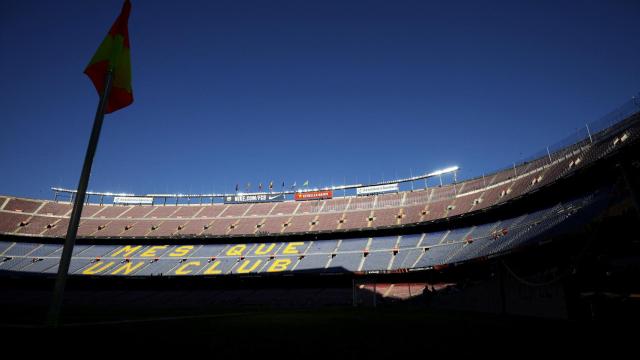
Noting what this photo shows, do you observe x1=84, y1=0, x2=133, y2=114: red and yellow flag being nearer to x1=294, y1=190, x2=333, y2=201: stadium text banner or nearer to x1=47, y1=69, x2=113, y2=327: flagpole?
x1=47, y1=69, x2=113, y2=327: flagpole

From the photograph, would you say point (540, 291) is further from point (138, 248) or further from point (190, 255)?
point (138, 248)

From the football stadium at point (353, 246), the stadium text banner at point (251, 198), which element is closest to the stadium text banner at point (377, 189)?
the football stadium at point (353, 246)

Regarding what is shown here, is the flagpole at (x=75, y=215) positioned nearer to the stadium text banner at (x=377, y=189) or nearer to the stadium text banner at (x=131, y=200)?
the stadium text banner at (x=377, y=189)

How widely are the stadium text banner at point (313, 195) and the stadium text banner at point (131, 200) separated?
32.3m

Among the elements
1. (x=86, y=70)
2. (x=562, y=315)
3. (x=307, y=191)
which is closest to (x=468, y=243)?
(x=562, y=315)

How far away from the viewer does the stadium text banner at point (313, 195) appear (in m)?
57.9

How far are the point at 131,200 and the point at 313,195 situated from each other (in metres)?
39.0

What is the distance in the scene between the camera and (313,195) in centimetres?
5891

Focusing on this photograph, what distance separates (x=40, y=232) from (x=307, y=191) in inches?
1777

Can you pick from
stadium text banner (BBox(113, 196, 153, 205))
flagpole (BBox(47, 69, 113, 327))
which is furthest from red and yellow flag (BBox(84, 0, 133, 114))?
stadium text banner (BBox(113, 196, 153, 205))

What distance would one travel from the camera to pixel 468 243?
3400 centimetres

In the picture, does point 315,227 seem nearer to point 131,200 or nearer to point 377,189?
point 377,189

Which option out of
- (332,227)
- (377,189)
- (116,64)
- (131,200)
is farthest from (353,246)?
(131,200)

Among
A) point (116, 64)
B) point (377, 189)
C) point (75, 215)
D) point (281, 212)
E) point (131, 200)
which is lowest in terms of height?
point (75, 215)
